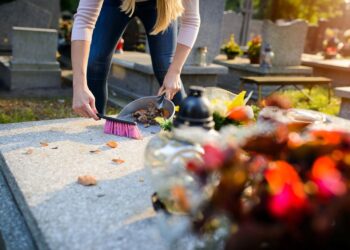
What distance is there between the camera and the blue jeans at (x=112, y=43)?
2246 mm

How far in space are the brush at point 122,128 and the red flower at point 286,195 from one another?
127cm

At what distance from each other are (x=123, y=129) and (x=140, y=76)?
8.54ft

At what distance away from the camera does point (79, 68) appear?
1716 millimetres

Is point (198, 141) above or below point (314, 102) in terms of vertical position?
above

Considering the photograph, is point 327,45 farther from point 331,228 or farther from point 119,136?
point 331,228

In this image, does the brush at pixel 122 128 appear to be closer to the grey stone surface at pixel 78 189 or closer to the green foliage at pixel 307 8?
the grey stone surface at pixel 78 189

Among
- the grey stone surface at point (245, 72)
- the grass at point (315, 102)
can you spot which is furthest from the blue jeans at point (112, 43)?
the grey stone surface at point (245, 72)

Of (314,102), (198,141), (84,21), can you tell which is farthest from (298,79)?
(198,141)

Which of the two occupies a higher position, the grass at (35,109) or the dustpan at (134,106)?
the dustpan at (134,106)

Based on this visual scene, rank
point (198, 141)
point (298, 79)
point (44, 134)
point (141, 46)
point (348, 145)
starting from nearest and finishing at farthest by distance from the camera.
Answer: point (348, 145) → point (198, 141) → point (44, 134) → point (298, 79) → point (141, 46)

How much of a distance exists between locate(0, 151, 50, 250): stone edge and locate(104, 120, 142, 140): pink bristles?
53 cm

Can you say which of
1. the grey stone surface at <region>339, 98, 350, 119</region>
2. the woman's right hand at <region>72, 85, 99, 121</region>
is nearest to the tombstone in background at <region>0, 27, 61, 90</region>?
the grey stone surface at <region>339, 98, 350, 119</region>

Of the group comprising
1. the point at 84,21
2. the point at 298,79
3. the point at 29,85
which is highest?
the point at 84,21

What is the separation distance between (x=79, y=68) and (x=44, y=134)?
1.51ft
